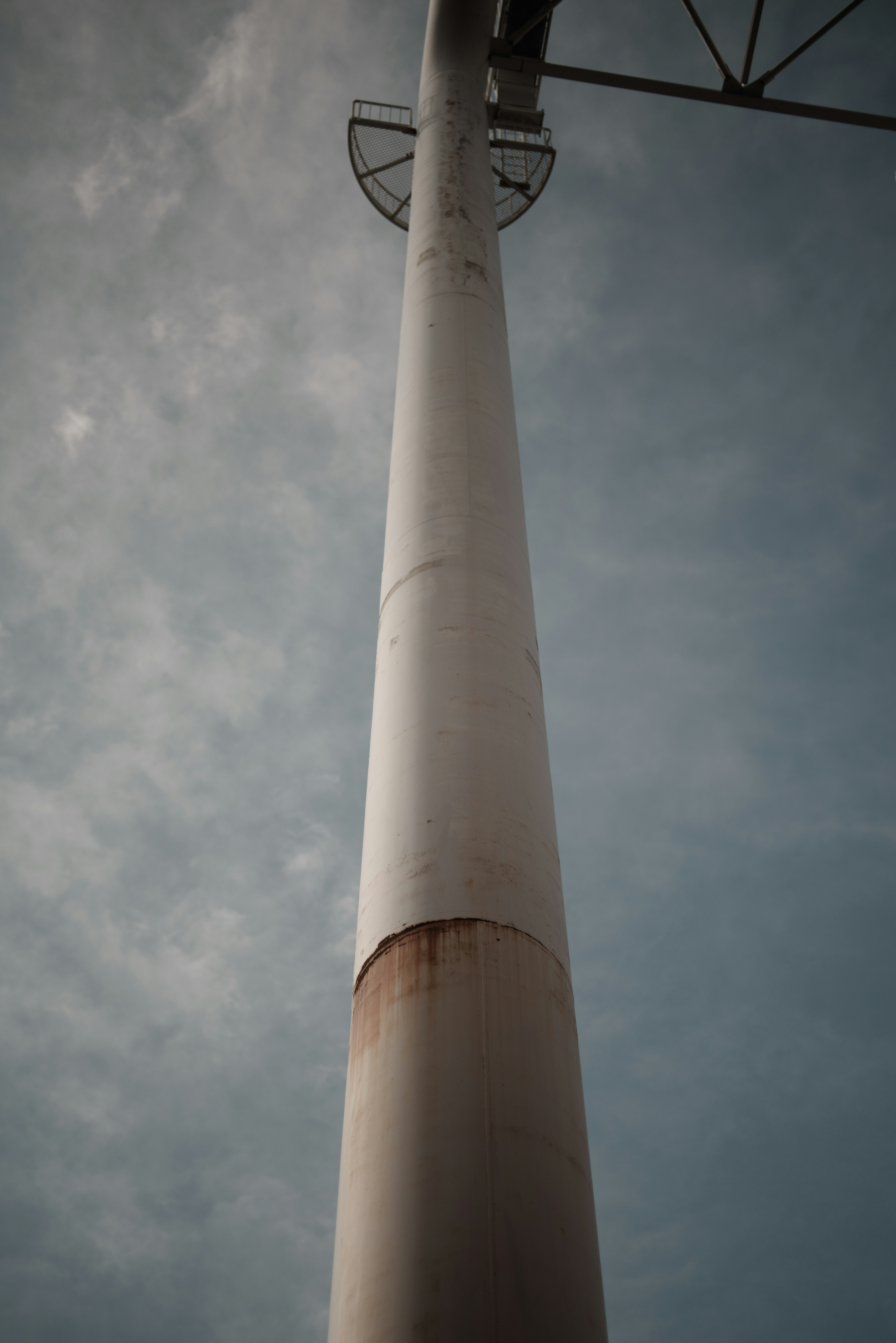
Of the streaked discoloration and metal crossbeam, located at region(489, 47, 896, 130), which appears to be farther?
metal crossbeam, located at region(489, 47, 896, 130)

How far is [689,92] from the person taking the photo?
20094 millimetres

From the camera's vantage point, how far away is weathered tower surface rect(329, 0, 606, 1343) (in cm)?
515

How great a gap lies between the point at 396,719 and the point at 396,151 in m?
21.2

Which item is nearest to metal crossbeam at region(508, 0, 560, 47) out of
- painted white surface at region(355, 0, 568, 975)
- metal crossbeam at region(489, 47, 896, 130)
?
metal crossbeam at region(489, 47, 896, 130)

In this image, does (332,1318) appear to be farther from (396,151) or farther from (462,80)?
(396,151)

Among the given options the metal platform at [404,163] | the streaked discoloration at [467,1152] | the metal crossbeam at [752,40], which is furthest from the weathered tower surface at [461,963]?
the metal platform at [404,163]

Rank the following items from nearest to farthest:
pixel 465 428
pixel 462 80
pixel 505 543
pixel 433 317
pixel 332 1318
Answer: pixel 332 1318, pixel 505 543, pixel 465 428, pixel 433 317, pixel 462 80

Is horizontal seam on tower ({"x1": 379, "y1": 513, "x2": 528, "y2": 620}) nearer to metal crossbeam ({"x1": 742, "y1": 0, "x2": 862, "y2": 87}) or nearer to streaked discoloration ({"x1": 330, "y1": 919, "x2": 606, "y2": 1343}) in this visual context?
streaked discoloration ({"x1": 330, "y1": 919, "x2": 606, "y2": 1343})

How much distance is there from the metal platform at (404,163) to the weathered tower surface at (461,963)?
1587 centimetres

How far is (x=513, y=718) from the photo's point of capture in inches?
315

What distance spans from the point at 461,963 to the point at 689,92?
67.7 feet

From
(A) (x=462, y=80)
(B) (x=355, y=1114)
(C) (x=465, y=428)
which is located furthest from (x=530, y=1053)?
(A) (x=462, y=80)

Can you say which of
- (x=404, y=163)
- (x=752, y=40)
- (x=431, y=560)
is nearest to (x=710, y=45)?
(x=752, y=40)

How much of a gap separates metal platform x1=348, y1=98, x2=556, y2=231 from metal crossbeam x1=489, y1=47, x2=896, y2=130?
7.73ft
